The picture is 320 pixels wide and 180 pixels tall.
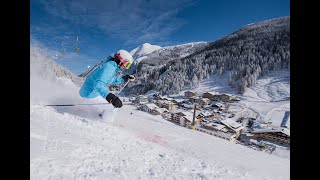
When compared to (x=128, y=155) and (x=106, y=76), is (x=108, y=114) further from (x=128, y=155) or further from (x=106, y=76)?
(x=128, y=155)

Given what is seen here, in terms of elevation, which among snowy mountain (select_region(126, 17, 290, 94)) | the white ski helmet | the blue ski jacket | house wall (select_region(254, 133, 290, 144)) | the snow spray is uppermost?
snowy mountain (select_region(126, 17, 290, 94))

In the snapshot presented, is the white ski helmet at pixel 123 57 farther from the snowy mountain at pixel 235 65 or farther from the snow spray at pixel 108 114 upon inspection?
the snowy mountain at pixel 235 65

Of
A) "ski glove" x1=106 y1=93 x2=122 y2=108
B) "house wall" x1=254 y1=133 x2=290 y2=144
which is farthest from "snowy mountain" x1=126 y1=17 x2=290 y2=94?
"ski glove" x1=106 y1=93 x2=122 y2=108

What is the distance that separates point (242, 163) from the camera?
5.66m

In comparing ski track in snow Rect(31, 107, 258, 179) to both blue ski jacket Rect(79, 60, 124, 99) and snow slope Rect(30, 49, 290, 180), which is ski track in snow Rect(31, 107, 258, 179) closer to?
snow slope Rect(30, 49, 290, 180)

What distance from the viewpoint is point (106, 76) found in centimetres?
690

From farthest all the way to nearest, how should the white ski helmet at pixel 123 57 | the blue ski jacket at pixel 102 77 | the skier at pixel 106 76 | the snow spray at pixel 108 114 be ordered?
1. the snow spray at pixel 108 114
2. the white ski helmet at pixel 123 57
3. the blue ski jacket at pixel 102 77
4. the skier at pixel 106 76

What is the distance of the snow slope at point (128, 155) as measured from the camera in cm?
365

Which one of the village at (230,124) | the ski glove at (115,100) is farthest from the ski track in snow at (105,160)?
the village at (230,124)

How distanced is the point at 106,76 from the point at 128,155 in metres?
3.06

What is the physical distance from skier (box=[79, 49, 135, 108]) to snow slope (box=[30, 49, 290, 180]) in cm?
90

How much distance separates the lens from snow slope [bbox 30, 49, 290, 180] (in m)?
3.65

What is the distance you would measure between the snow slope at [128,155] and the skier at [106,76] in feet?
2.96
